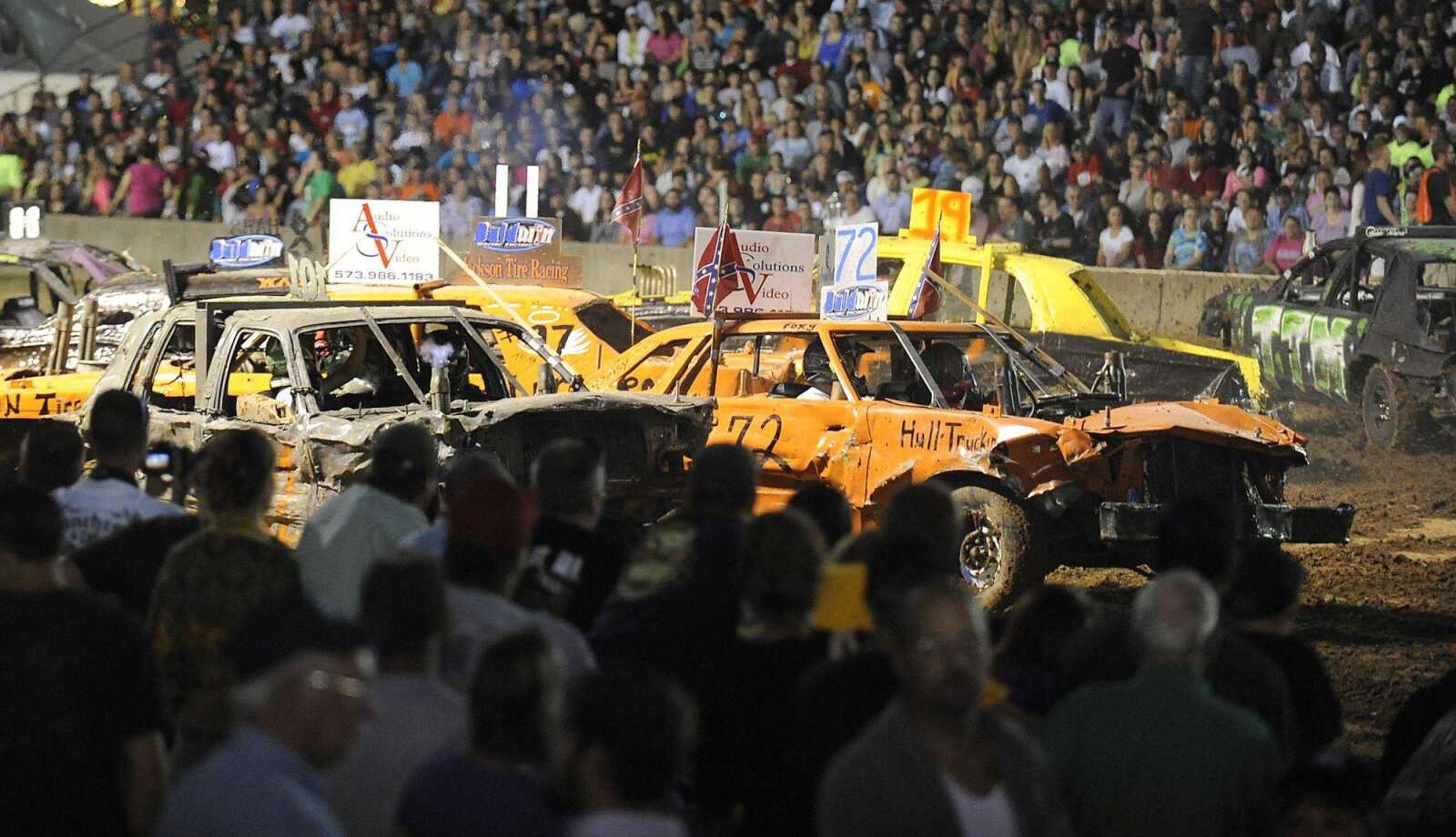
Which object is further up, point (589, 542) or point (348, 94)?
point (348, 94)

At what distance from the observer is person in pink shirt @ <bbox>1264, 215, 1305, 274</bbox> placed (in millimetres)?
18297

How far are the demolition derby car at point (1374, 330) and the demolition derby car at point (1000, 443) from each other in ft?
15.0

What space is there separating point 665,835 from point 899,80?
19890 millimetres

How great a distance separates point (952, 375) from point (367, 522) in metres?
6.33

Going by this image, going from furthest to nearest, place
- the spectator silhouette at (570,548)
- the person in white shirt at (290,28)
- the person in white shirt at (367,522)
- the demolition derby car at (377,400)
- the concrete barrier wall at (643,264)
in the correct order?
the person in white shirt at (290,28), the concrete barrier wall at (643,264), the demolition derby car at (377,400), the person in white shirt at (367,522), the spectator silhouette at (570,548)

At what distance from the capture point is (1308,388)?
1670cm

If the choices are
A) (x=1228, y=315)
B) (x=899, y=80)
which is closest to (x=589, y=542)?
(x=1228, y=315)

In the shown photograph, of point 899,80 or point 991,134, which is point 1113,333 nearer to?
point 991,134

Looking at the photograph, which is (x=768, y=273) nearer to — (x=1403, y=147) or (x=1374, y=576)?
(x=1374, y=576)

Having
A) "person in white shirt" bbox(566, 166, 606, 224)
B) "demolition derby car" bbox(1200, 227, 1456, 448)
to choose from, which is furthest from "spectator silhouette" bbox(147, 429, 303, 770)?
"person in white shirt" bbox(566, 166, 606, 224)

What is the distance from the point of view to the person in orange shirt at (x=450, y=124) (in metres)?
25.3

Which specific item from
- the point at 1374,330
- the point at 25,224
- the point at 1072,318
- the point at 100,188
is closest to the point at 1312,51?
the point at 1374,330

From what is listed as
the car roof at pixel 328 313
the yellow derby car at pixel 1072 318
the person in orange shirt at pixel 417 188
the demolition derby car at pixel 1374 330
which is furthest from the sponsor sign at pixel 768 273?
the person in orange shirt at pixel 417 188

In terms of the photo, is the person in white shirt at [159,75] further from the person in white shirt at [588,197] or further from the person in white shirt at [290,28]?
the person in white shirt at [588,197]
